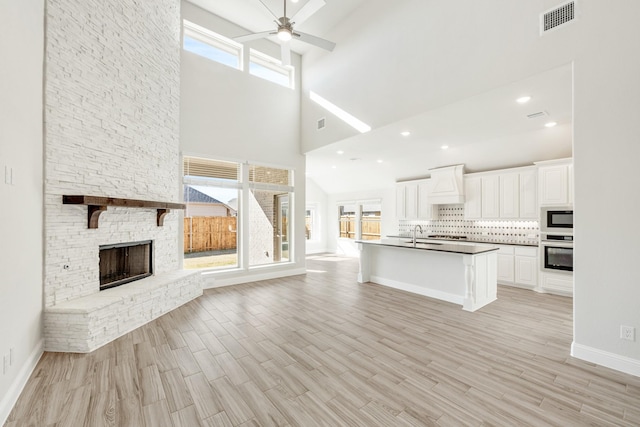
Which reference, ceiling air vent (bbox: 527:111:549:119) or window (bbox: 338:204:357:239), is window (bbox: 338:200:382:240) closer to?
window (bbox: 338:204:357:239)

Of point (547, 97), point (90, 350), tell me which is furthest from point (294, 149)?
point (90, 350)

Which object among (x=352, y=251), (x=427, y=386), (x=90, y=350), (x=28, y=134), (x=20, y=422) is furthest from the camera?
(x=352, y=251)

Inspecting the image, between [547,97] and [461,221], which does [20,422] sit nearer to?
[547,97]

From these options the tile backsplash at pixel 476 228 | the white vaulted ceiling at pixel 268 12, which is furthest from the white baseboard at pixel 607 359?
the white vaulted ceiling at pixel 268 12

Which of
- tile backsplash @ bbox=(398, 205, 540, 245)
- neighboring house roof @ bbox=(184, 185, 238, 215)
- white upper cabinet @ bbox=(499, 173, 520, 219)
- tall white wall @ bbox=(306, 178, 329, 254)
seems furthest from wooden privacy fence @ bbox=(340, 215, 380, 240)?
neighboring house roof @ bbox=(184, 185, 238, 215)

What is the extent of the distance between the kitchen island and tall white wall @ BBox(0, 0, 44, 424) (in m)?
4.80

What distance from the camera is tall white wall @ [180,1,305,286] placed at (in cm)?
524

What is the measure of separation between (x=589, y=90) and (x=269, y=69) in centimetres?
574

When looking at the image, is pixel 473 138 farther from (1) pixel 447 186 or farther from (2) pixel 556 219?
(2) pixel 556 219

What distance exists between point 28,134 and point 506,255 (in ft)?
24.7

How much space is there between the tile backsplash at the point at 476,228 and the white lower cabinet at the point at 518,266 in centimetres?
48

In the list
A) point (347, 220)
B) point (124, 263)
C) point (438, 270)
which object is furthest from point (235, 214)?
point (347, 220)

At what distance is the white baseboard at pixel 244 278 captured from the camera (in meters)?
5.38

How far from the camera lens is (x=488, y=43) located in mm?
3357
